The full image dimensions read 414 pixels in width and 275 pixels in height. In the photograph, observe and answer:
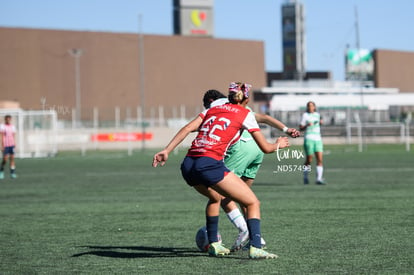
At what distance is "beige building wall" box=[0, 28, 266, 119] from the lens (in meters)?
81.1

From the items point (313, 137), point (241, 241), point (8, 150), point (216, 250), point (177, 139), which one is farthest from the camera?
point (8, 150)

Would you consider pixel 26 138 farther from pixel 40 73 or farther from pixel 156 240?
pixel 156 240

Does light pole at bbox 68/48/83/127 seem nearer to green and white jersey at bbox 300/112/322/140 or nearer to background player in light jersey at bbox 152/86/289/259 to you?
green and white jersey at bbox 300/112/322/140

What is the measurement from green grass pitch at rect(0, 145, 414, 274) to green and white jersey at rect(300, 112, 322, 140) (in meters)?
1.28

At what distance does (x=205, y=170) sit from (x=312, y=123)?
40.8 ft

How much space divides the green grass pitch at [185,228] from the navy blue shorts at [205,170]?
0.90 meters

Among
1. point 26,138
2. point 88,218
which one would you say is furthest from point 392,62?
point 88,218

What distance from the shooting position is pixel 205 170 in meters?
8.79

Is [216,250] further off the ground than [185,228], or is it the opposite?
[216,250]

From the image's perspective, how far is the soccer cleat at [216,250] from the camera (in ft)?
31.3

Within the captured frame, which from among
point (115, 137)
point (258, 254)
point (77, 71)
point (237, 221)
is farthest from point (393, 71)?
point (258, 254)

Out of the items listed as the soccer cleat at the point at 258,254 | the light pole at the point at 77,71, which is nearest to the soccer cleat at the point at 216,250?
the soccer cleat at the point at 258,254

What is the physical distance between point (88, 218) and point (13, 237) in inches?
102

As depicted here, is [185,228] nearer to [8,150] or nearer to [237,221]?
[237,221]
